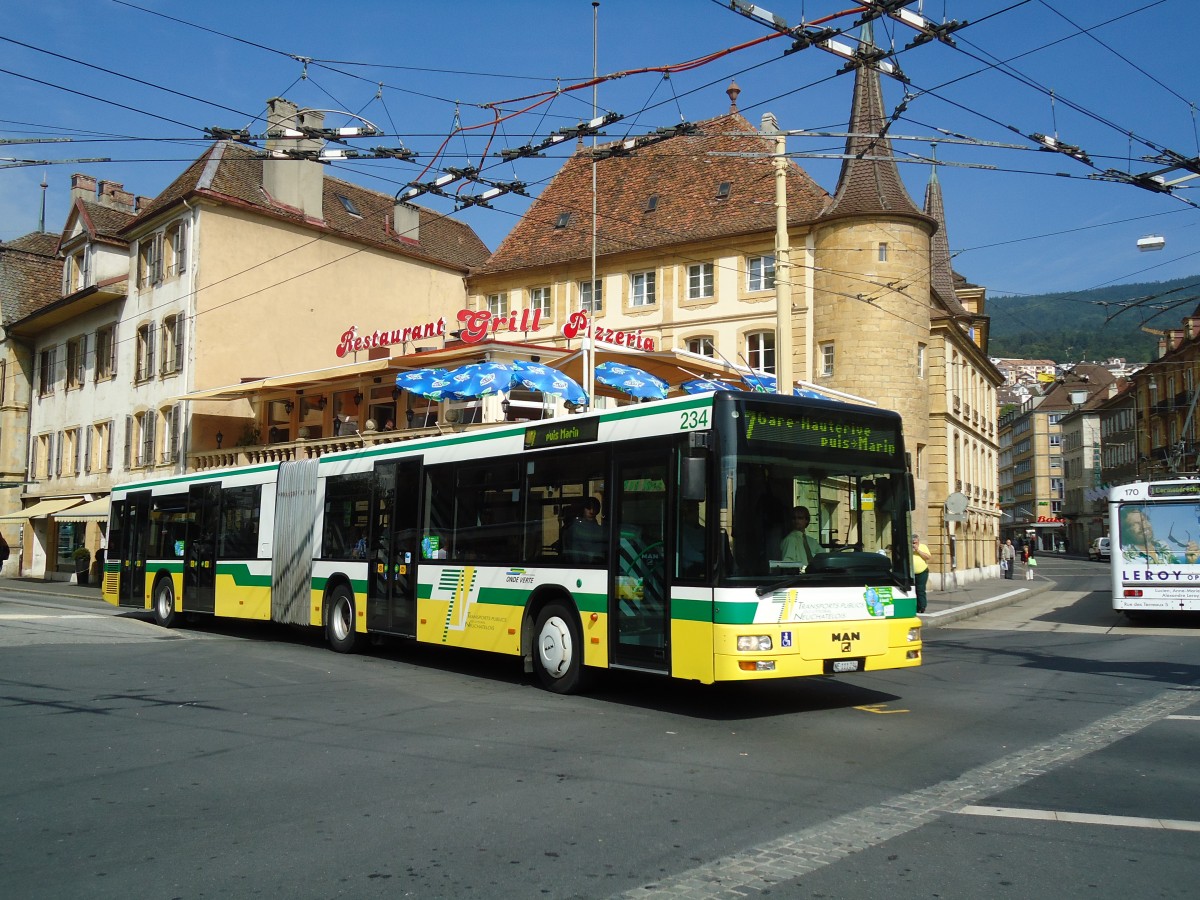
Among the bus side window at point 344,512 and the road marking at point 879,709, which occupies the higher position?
the bus side window at point 344,512

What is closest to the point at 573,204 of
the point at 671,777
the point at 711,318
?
the point at 711,318

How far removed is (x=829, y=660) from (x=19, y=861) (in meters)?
6.83

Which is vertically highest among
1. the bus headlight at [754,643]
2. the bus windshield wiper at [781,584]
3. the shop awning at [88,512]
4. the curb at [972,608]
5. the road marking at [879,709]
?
the shop awning at [88,512]

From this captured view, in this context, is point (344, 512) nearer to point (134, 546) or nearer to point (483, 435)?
point (483, 435)

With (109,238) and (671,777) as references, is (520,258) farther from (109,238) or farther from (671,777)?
(671,777)

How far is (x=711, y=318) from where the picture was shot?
1581 inches

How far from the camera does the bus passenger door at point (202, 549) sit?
19812 mm

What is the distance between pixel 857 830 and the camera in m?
6.11

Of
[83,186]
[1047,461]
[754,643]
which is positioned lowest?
[754,643]

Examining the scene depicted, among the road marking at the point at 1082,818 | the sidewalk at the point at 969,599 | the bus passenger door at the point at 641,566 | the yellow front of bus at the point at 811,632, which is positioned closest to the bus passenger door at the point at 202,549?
the bus passenger door at the point at 641,566

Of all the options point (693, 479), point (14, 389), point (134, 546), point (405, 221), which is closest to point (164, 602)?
point (134, 546)

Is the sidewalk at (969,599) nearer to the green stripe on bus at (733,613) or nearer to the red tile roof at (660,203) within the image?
the red tile roof at (660,203)

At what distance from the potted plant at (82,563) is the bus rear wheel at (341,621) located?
2768 cm

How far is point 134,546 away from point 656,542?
50.7ft
